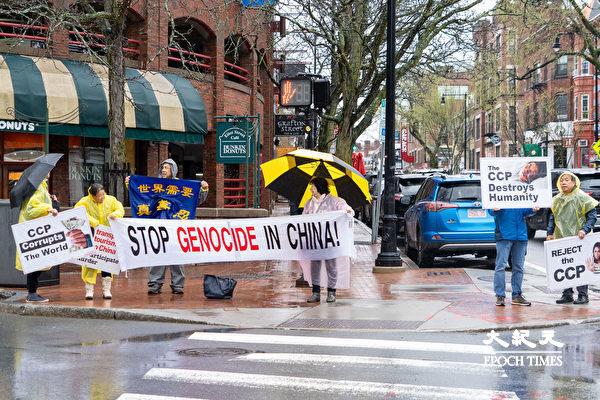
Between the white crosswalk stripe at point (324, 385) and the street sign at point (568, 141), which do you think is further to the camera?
the street sign at point (568, 141)

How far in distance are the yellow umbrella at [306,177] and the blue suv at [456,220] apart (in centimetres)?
351

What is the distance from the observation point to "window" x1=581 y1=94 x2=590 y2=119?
62625mm

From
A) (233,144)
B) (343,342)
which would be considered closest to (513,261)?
(343,342)

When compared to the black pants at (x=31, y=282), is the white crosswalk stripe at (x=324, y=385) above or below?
below

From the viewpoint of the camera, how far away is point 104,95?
23.4m

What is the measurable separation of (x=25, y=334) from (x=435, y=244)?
892 centimetres

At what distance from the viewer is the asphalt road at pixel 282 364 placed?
22.4ft

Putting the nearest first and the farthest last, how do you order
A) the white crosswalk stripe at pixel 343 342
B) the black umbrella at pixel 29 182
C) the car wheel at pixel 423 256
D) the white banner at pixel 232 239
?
the white crosswalk stripe at pixel 343 342 < the black umbrella at pixel 29 182 < the white banner at pixel 232 239 < the car wheel at pixel 423 256

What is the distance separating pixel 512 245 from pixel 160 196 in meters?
5.00

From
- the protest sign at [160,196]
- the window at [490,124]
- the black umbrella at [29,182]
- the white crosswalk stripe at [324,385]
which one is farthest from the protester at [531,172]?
the window at [490,124]

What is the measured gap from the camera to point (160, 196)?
12781 mm

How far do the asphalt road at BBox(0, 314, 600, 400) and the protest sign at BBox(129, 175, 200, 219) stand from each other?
2.81 metres

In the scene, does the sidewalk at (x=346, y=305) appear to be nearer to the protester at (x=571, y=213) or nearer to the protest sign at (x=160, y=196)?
the protester at (x=571, y=213)

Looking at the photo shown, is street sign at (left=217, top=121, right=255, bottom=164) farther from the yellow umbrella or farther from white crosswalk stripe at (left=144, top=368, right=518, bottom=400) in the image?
white crosswalk stripe at (left=144, top=368, right=518, bottom=400)
